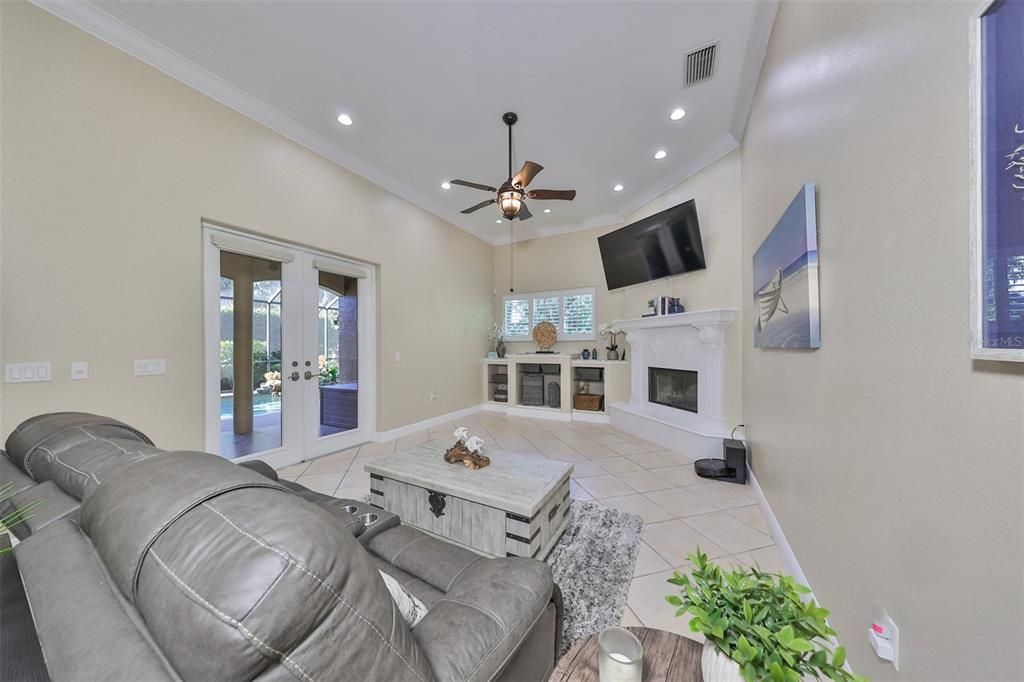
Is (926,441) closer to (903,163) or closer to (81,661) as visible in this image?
(903,163)

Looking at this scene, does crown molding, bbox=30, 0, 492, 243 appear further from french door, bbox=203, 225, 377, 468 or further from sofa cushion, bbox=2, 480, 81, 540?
sofa cushion, bbox=2, 480, 81, 540

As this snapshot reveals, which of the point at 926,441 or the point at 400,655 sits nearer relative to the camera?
the point at 400,655

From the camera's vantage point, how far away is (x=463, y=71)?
272 cm

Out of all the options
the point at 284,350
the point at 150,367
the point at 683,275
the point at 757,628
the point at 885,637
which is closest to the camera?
the point at 757,628

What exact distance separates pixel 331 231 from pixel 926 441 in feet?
14.4

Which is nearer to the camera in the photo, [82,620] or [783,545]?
[82,620]

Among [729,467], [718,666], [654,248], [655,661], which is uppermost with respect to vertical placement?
[654,248]

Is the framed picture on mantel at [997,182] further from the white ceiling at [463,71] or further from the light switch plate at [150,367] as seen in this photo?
the light switch plate at [150,367]

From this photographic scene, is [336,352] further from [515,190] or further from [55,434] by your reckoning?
[55,434]

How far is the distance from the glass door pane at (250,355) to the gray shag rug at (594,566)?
2.93m

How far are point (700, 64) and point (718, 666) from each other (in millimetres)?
3597

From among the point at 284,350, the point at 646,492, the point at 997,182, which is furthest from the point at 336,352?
the point at 997,182

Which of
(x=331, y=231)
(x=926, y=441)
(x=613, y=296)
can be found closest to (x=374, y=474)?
(x=926, y=441)

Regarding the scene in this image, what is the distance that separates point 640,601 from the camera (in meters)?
1.67
